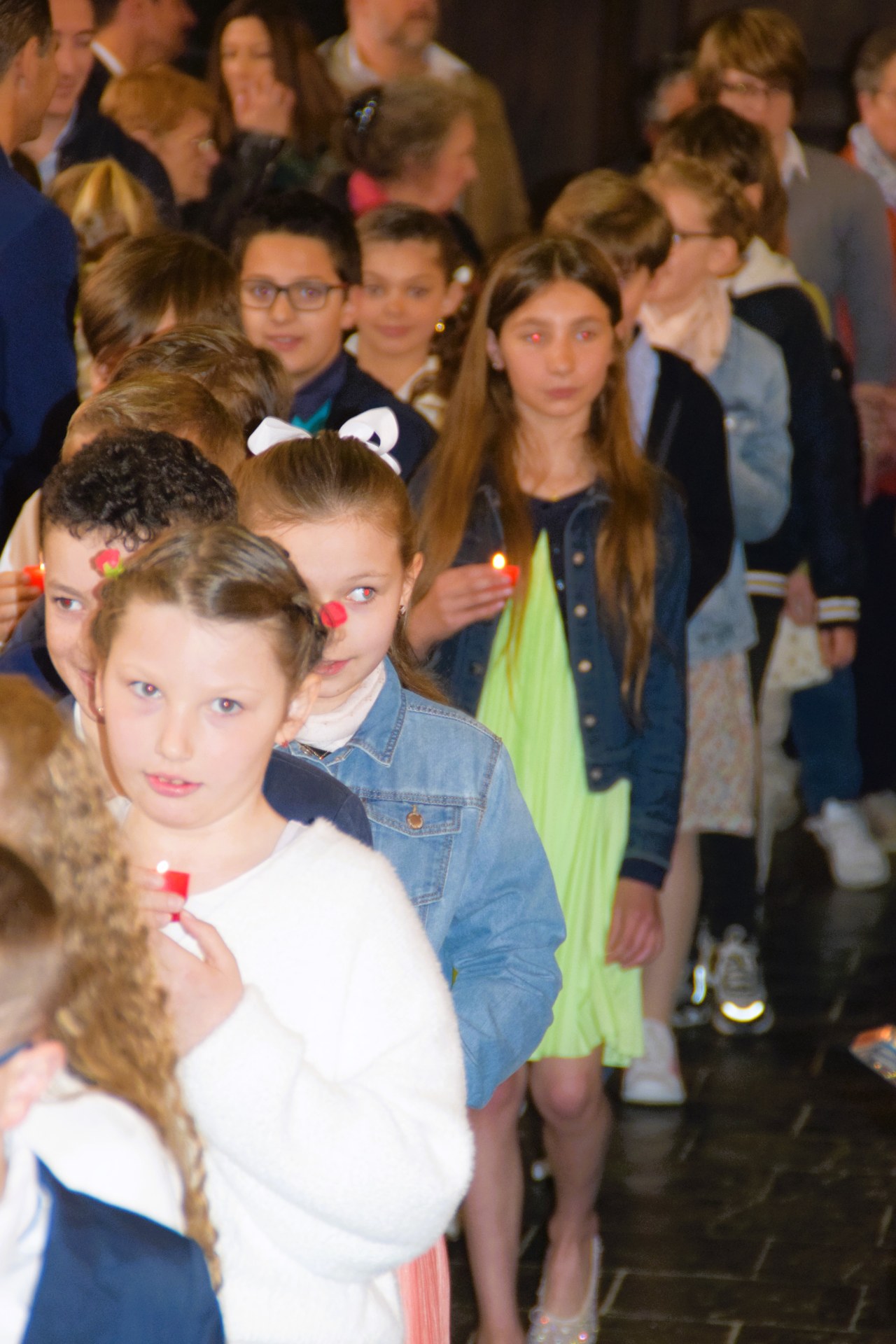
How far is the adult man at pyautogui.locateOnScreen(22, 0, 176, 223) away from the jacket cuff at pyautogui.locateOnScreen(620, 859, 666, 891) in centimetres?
248

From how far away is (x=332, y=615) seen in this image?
1954 millimetres

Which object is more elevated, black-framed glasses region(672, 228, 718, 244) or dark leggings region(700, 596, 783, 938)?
black-framed glasses region(672, 228, 718, 244)

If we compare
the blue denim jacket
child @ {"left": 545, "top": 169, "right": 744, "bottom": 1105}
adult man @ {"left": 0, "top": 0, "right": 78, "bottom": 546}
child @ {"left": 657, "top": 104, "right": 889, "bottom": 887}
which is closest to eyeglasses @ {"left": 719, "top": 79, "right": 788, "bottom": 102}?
child @ {"left": 657, "top": 104, "right": 889, "bottom": 887}

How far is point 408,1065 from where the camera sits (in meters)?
1.54

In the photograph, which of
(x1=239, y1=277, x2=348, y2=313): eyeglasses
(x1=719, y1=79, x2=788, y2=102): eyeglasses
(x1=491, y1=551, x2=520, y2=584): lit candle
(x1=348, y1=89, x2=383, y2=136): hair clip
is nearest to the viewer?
(x1=491, y1=551, x2=520, y2=584): lit candle

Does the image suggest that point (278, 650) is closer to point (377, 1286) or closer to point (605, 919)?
point (377, 1286)

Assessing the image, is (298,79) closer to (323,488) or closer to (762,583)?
(762,583)

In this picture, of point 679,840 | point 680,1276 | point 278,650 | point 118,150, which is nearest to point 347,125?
point 118,150

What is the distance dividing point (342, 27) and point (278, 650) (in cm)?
624

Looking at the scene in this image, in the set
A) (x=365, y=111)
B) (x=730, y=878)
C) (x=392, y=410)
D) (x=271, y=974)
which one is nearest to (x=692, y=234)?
(x=392, y=410)

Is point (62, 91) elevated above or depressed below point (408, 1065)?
below

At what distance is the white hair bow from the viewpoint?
2281 mm

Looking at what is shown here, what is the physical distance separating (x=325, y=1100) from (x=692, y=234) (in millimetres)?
3157

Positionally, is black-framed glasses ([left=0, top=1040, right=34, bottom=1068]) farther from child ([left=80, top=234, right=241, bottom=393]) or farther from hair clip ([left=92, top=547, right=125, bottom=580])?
child ([left=80, top=234, right=241, bottom=393])
